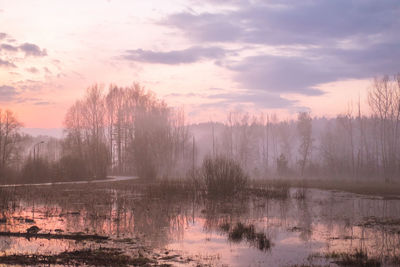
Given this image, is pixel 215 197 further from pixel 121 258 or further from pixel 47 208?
pixel 121 258

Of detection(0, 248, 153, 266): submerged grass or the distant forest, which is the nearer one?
detection(0, 248, 153, 266): submerged grass

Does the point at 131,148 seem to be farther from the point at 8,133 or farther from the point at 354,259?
the point at 354,259

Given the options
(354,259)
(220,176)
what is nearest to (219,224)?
(354,259)

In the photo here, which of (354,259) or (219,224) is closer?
(354,259)

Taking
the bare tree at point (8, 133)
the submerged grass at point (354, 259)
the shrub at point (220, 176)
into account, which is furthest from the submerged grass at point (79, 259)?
the bare tree at point (8, 133)

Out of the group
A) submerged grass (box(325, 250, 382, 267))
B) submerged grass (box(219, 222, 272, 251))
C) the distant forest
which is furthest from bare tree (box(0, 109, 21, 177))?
submerged grass (box(325, 250, 382, 267))

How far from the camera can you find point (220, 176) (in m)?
25.0

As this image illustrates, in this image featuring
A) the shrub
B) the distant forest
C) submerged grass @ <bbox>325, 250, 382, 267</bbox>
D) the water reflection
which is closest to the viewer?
submerged grass @ <bbox>325, 250, 382, 267</bbox>

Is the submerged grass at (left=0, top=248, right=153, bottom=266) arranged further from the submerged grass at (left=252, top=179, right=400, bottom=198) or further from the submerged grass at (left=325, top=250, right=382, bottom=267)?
the submerged grass at (left=252, top=179, right=400, bottom=198)

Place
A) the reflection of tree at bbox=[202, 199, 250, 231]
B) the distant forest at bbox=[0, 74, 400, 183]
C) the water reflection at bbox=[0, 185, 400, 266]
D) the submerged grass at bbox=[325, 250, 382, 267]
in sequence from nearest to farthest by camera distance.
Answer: the submerged grass at bbox=[325, 250, 382, 267]
the water reflection at bbox=[0, 185, 400, 266]
the reflection of tree at bbox=[202, 199, 250, 231]
the distant forest at bbox=[0, 74, 400, 183]

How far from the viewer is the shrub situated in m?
24.6

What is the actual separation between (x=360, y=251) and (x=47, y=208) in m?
15.1

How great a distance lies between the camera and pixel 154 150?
5066 centimetres

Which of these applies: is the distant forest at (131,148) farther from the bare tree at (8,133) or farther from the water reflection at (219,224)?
the water reflection at (219,224)
